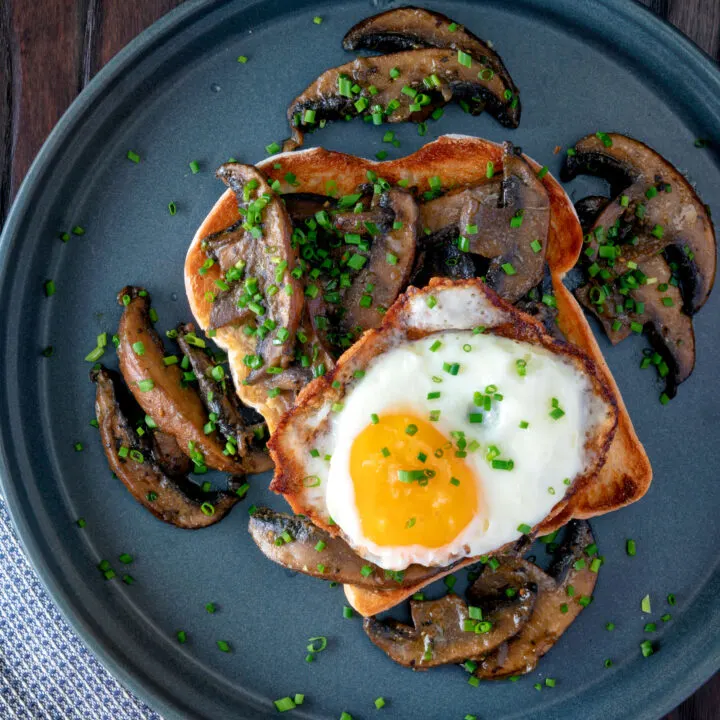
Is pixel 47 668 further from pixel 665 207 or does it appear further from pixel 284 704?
pixel 665 207

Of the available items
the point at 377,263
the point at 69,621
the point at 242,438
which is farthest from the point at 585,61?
the point at 69,621

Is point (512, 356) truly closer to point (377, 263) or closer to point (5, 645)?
point (377, 263)

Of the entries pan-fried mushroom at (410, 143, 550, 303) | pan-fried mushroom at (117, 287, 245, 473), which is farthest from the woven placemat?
pan-fried mushroom at (410, 143, 550, 303)

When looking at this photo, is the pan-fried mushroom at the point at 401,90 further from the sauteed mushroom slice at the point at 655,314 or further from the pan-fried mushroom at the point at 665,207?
the sauteed mushroom slice at the point at 655,314

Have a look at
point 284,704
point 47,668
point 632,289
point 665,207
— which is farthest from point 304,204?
point 47,668

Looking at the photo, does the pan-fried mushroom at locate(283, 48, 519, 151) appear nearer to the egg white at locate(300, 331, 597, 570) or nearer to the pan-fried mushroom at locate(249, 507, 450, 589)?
the egg white at locate(300, 331, 597, 570)

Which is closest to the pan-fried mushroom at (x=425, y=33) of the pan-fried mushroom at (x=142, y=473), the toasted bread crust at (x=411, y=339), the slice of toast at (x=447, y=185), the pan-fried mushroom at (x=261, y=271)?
the slice of toast at (x=447, y=185)

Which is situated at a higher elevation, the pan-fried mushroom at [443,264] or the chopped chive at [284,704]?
the pan-fried mushroom at [443,264]
